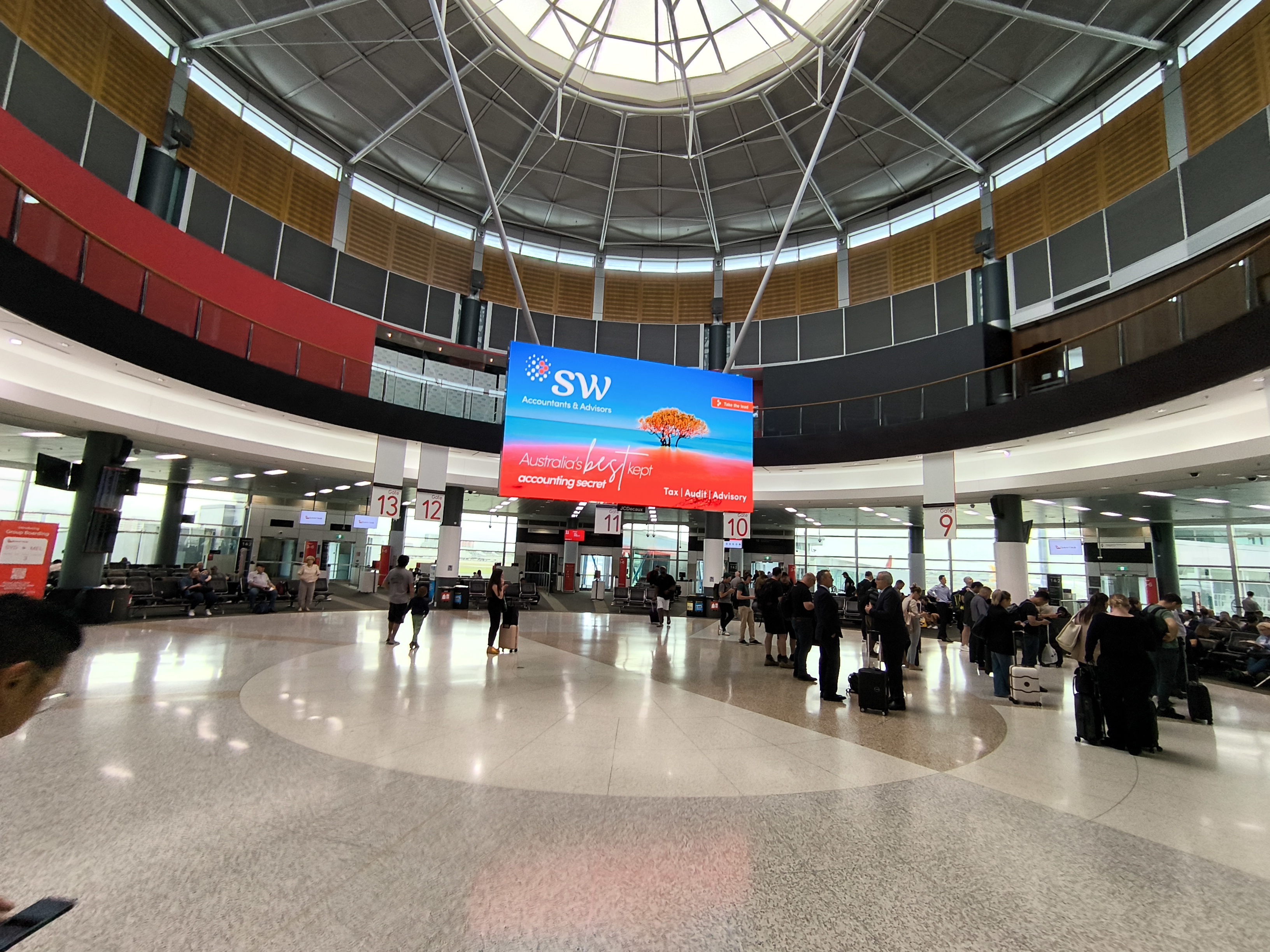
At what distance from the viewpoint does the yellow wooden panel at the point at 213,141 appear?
59.6 feet

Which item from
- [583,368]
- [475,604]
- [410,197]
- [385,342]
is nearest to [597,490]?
[583,368]

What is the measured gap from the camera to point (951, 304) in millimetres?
21344

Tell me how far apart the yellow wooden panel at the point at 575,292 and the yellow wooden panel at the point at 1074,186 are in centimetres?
1757

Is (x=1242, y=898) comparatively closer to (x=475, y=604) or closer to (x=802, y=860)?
(x=802, y=860)

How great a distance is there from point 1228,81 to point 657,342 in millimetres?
18759

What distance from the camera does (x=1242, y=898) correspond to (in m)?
3.17

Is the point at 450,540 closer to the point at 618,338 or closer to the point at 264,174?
the point at 618,338

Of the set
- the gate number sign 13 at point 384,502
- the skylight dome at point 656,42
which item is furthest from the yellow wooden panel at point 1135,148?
the gate number sign 13 at point 384,502

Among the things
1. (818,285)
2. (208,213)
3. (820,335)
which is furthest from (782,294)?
(208,213)

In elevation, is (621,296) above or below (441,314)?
above

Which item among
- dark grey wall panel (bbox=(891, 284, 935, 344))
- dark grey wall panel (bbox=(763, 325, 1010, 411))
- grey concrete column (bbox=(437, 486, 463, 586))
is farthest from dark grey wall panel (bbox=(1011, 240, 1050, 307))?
grey concrete column (bbox=(437, 486, 463, 586))

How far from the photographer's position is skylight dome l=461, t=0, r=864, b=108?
1762 centimetres

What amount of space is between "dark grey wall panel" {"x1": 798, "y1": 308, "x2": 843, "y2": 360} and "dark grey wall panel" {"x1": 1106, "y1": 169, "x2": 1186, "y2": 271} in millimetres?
8876

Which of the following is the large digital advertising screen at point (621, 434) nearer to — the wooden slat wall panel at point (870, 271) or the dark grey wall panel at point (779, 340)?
the dark grey wall panel at point (779, 340)
